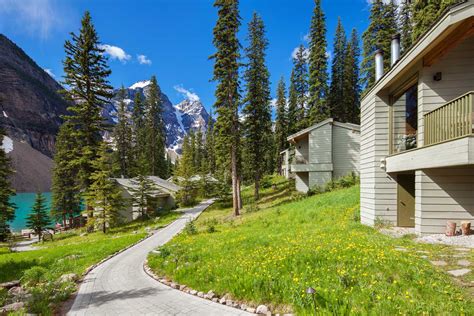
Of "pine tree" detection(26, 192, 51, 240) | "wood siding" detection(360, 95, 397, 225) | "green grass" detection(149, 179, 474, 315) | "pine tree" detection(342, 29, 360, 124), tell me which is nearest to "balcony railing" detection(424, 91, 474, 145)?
"wood siding" detection(360, 95, 397, 225)

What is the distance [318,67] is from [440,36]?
26.3 metres

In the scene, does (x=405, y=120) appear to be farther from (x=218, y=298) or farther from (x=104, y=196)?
(x=104, y=196)

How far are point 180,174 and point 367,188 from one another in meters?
28.9

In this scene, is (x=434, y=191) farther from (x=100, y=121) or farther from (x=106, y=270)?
(x=100, y=121)

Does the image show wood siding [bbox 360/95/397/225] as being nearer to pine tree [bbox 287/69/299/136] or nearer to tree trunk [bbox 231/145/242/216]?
tree trunk [bbox 231/145/242/216]

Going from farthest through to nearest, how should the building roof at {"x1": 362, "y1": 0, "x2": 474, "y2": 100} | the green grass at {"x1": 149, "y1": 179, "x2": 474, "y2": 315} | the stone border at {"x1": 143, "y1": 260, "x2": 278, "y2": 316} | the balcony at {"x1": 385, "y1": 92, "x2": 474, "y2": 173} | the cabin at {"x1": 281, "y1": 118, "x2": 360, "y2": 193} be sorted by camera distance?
the cabin at {"x1": 281, "y1": 118, "x2": 360, "y2": 193} < the building roof at {"x1": 362, "y1": 0, "x2": 474, "y2": 100} < the balcony at {"x1": 385, "y1": 92, "x2": 474, "y2": 173} < the stone border at {"x1": 143, "y1": 260, "x2": 278, "y2": 316} < the green grass at {"x1": 149, "y1": 179, "x2": 474, "y2": 315}

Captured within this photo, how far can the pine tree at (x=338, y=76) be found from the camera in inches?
1474

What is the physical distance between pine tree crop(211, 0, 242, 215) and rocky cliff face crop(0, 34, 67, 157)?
122 metres

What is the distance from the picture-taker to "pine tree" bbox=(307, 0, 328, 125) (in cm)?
3119

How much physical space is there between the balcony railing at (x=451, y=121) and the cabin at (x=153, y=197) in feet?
79.6

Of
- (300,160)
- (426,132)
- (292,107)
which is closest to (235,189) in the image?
(300,160)

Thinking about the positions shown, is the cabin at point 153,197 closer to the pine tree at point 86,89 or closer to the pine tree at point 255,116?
the pine tree at point 86,89

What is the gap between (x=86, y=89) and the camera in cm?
2411

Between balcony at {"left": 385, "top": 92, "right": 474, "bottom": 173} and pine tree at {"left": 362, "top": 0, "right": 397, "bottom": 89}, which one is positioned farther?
pine tree at {"left": 362, "top": 0, "right": 397, "bottom": 89}
